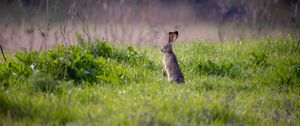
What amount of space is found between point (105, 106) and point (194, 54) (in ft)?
13.1

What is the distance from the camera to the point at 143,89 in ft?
20.6

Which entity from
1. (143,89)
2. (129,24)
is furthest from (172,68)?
(129,24)

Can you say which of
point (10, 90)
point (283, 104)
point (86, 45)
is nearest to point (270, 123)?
point (283, 104)

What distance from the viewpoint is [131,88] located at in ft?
20.6

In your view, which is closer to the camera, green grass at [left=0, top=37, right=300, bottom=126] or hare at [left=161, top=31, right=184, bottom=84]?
green grass at [left=0, top=37, right=300, bottom=126]

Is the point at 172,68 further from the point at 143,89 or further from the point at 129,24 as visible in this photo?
the point at 129,24

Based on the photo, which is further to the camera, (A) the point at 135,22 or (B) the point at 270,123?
(A) the point at 135,22

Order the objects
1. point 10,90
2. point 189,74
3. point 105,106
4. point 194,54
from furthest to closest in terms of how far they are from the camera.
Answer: point 194,54 → point 189,74 → point 10,90 → point 105,106

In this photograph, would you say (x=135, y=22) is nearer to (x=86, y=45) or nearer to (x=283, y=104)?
(x=86, y=45)

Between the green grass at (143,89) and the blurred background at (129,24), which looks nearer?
the green grass at (143,89)

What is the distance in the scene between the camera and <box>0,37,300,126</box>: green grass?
5152mm

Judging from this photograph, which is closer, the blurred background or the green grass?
the green grass

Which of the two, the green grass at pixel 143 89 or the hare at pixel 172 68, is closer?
the green grass at pixel 143 89

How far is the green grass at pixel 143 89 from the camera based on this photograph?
16.9 feet
